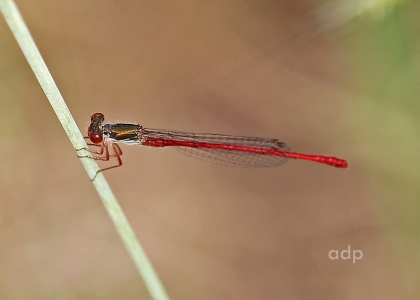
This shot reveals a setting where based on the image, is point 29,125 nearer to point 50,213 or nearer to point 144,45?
point 50,213

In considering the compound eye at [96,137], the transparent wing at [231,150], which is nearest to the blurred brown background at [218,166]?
the transparent wing at [231,150]

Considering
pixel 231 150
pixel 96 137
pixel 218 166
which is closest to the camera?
pixel 96 137

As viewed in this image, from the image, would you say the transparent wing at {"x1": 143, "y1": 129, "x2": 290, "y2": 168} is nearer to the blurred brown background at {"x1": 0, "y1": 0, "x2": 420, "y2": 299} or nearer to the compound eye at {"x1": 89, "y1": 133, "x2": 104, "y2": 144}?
the compound eye at {"x1": 89, "y1": 133, "x2": 104, "y2": 144}

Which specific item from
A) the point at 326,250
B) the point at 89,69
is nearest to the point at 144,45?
the point at 89,69

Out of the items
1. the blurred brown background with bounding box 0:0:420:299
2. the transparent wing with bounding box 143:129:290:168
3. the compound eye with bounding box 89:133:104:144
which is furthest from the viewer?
the blurred brown background with bounding box 0:0:420:299

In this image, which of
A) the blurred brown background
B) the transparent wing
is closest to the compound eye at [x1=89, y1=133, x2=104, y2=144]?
the transparent wing

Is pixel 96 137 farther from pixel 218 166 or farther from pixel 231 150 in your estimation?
pixel 218 166

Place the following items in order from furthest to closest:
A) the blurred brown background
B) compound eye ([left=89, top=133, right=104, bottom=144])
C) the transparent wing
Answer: the blurred brown background < the transparent wing < compound eye ([left=89, top=133, right=104, bottom=144])

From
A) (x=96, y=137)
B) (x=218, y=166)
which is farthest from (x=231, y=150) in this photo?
(x=96, y=137)
